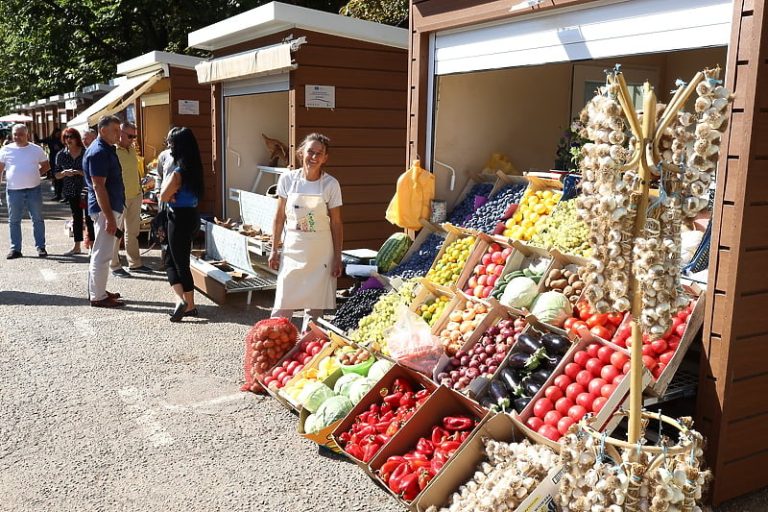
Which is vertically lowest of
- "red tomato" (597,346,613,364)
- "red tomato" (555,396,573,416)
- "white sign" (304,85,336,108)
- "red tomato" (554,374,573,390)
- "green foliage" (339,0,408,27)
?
"red tomato" (555,396,573,416)

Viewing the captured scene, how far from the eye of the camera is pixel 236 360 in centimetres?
576

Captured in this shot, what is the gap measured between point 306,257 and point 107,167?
117 inches

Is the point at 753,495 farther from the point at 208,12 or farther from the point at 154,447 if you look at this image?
the point at 208,12

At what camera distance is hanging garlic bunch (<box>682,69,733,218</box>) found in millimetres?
2238

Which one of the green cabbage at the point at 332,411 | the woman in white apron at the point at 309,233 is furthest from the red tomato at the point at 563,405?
the woman in white apron at the point at 309,233

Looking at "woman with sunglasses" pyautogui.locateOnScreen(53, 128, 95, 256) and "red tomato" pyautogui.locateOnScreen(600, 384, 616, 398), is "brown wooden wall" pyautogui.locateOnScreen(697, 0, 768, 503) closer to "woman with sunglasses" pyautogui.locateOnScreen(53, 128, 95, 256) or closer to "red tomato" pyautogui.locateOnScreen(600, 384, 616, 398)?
"red tomato" pyautogui.locateOnScreen(600, 384, 616, 398)

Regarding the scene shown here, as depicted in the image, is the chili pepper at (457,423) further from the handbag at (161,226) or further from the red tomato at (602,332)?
the handbag at (161,226)

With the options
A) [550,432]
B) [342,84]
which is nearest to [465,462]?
[550,432]

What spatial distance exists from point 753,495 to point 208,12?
16982mm

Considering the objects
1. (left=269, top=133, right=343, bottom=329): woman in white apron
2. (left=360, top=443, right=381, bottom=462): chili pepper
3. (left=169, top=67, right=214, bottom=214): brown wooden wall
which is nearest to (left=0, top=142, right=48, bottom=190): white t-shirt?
(left=169, top=67, right=214, bottom=214): brown wooden wall

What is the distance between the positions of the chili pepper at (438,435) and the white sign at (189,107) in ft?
30.2

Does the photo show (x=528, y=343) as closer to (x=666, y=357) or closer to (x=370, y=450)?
(x=666, y=357)

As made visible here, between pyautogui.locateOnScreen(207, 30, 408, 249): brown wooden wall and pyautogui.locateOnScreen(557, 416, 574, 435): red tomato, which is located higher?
pyautogui.locateOnScreen(207, 30, 408, 249): brown wooden wall

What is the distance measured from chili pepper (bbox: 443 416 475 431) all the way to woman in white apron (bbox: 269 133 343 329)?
2.00 meters
